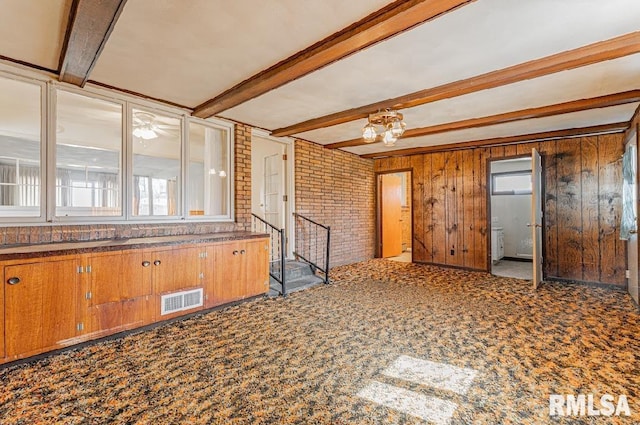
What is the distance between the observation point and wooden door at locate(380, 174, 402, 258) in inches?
301

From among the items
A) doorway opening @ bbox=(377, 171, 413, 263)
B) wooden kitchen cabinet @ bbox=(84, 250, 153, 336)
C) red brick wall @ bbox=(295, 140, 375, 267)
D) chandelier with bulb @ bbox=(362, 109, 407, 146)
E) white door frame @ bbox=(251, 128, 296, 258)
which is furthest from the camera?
doorway opening @ bbox=(377, 171, 413, 263)

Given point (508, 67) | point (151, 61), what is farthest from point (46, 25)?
point (508, 67)

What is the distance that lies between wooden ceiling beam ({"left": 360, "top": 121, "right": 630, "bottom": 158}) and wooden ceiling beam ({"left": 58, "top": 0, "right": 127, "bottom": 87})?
5368 mm

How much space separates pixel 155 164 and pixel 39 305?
202 centimetres

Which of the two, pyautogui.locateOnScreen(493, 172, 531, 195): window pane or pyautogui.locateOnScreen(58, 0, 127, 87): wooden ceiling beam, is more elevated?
pyautogui.locateOnScreen(58, 0, 127, 87): wooden ceiling beam

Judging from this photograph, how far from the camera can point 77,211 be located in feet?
10.6

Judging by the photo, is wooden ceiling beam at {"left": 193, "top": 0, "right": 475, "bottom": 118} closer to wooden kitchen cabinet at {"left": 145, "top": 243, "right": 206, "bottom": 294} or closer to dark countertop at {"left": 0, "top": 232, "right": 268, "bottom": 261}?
dark countertop at {"left": 0, "top": 232, "right": 268, "bottom": 261}

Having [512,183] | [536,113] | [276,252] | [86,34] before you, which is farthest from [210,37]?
[512,183]

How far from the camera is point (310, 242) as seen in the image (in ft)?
19.2

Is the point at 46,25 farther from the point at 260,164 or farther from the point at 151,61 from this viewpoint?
the point at 260,164

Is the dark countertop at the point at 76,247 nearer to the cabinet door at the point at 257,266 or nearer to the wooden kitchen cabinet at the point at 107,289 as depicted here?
the wooden kitchen cabinet at the point at 107,289

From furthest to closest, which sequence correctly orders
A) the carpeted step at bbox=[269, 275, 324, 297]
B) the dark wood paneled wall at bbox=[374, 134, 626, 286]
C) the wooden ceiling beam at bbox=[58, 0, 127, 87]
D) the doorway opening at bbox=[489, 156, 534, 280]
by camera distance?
the doorway opening at bbox=[489, 156, 534, 280]
the dark wood paneled wall at bbox=[374, 134, 626, 286]
the carpeted step at bbox=[269, 275, 324, 297]
the wooden ceiling beam at bbox=[58, 0, 127, 87]

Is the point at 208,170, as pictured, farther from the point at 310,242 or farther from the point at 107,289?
the point at 310,242

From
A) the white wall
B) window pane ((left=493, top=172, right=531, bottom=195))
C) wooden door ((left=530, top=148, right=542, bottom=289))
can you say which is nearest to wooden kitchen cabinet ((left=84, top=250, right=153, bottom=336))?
wooden door ((left=530, top=148, right=542, bottom=289))
